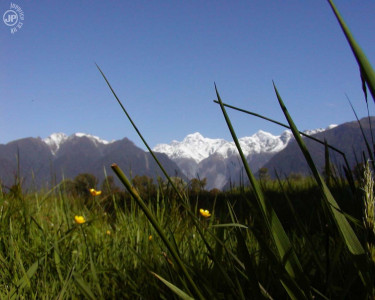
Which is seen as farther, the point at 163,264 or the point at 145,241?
Result: the point at 145,241

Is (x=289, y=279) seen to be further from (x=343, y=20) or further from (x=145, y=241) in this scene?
(x=145, y=241)

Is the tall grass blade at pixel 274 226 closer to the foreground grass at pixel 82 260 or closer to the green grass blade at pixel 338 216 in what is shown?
the green grass blade at pixel 338 216

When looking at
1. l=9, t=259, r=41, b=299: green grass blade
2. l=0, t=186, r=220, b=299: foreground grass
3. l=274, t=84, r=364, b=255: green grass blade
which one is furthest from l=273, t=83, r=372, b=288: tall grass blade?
l=9, t=259, r=41, b=299: green grass blade

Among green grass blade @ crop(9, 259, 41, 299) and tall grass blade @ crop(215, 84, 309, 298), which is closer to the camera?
tall grass blade @ crop(215, 84, 309, 298)

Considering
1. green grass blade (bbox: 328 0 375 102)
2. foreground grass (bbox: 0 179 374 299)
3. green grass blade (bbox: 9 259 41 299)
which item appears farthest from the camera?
green grass blade (bbox: 9 259 41 299)

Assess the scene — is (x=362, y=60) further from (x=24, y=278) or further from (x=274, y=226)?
(x=24, y=278)

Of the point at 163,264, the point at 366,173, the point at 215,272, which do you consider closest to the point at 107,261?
the point at 163,264

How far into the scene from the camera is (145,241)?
1780 millimetres

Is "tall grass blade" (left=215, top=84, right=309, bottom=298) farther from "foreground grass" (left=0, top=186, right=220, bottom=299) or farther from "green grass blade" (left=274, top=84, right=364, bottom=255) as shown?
"foreground grass" (left=0, top=186, right=220, bottom=299)

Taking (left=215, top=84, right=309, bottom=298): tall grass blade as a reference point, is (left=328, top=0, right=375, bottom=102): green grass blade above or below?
above

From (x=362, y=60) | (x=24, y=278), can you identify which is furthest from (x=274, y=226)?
(x=24, y=278)

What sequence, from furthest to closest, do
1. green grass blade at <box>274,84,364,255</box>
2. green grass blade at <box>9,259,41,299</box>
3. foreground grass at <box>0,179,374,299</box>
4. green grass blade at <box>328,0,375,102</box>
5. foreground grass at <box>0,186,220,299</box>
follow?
1. foreground grass at <box>0,186,220,299</box>
2. green grass blade at <box>9,259,41,299</box>
3. foreground grass at <box>0,179,374,299</box>
4. green grass blade at <box>274,84,364,255</box>
5. green grass blade at <box>328,0,375,102</box>

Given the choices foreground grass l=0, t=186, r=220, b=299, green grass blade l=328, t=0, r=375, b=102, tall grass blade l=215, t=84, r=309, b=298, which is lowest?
foreground grass l=0, t=186, r=220, b=299

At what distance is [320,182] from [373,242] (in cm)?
14
